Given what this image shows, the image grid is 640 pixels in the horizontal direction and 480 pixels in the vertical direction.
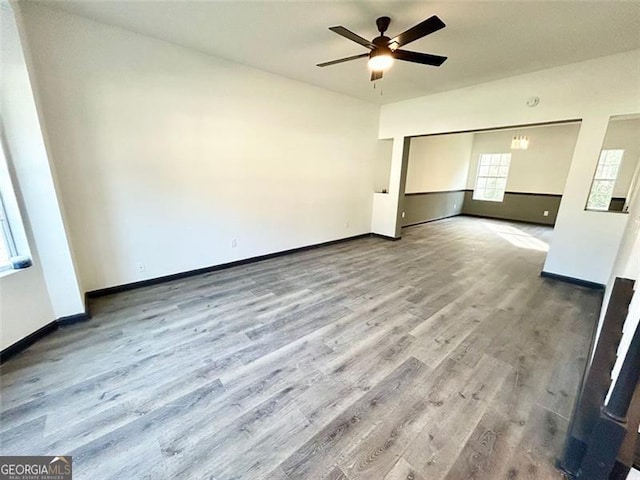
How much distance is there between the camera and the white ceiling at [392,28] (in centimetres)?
222

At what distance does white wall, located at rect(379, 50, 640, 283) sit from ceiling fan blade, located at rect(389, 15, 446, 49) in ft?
8.33

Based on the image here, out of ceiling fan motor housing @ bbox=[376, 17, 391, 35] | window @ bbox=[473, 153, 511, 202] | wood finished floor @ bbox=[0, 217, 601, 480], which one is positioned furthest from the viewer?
window @ bbox=[473, 153, 511, 202]

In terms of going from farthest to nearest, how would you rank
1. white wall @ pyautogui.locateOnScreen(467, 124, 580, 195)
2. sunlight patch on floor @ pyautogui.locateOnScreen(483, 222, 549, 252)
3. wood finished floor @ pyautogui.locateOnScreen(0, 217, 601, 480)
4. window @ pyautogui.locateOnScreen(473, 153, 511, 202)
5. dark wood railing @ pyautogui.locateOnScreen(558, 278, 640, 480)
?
window @ pyautogui.locateOnScreen(473, 153, 511, 202), white wall @ pyautogui.locateOnScreen(467, 124, 580, 195), sunlight patch on floor @ pyautogui.locateOnScreen(483, 222, 549, 252), wood finished floor @ pyautogui.locateOnScreen(0, 217, 601, 480), dark wood railing @ pyautogui.locateOnScreen(558, 278, 640, 480)

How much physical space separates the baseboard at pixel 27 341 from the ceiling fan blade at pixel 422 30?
3.97m

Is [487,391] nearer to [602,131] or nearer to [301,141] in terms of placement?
[602,131]

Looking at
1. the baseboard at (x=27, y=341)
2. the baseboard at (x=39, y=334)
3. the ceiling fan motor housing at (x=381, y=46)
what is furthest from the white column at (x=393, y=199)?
the baseboard at (x=27, y=341)

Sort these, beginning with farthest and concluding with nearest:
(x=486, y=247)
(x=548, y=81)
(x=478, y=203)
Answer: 1. (x=478, y=203)
2. (x=486, y=247)
3. (x=548, y=81)

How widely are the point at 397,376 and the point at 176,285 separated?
2.82 metres

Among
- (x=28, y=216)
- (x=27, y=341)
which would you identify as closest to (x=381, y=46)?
(x=28, y=216)

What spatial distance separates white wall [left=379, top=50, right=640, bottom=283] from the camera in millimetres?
3025

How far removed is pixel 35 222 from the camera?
2.16 metres

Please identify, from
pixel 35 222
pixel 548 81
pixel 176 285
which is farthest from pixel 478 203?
pixel 35 222

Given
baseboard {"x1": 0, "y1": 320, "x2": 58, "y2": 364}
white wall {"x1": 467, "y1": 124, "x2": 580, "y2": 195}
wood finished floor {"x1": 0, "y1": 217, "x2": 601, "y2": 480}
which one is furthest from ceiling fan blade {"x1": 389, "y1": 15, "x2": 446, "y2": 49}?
white wall {"x1": 467, "y1": 124, "x2": 580, "y2": 195}

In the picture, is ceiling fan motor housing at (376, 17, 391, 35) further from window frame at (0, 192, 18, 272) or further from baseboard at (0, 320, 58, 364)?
baseboard at (0, 320, 58, 364)
